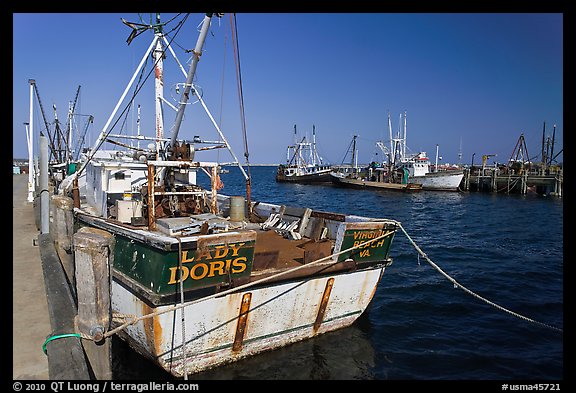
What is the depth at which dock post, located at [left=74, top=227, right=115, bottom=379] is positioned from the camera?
4.24m

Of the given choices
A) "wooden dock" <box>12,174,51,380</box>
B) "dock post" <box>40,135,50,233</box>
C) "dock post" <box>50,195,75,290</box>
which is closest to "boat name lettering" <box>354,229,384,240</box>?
"wooden dock" <box>12,174,51,380</box>

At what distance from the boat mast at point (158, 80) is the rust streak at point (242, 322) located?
552 centimetres

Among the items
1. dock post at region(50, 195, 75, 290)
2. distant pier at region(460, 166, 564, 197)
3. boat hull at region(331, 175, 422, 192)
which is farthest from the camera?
boat hull at region(331, 175, 422, 192)

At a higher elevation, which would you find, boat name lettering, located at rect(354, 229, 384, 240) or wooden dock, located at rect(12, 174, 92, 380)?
boat name lettering, located at rect(354, 229, 384, 240)

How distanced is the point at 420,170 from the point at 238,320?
55.2 m

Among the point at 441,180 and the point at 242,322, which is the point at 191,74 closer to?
the point at 242,322

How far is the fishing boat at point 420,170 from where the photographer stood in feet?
176

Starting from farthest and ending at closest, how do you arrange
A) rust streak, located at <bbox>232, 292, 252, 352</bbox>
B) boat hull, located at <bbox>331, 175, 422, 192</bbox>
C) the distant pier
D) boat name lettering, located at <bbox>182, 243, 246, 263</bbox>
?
boat hull, located at <bbox>331, 175, 422, 192</bbox> < the distant pier < rust streak, located at <bbox>232, 292, 252, 352</bbox> < boat name lettering, located at <bbox>182, 243, 246, 263</bbox>

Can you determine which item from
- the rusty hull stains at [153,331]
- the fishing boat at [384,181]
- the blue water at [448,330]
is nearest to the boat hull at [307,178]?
the fishing boat at [384,181]

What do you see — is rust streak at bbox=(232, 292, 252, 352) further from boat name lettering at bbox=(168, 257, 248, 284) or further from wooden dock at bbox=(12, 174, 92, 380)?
wooden dock at bbox=(12, 174, 92, 380)

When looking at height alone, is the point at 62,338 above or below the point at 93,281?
below

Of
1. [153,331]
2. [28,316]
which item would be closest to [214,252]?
[153,331]

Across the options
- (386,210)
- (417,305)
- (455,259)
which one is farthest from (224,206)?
(386,210)

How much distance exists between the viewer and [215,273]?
590 cm
